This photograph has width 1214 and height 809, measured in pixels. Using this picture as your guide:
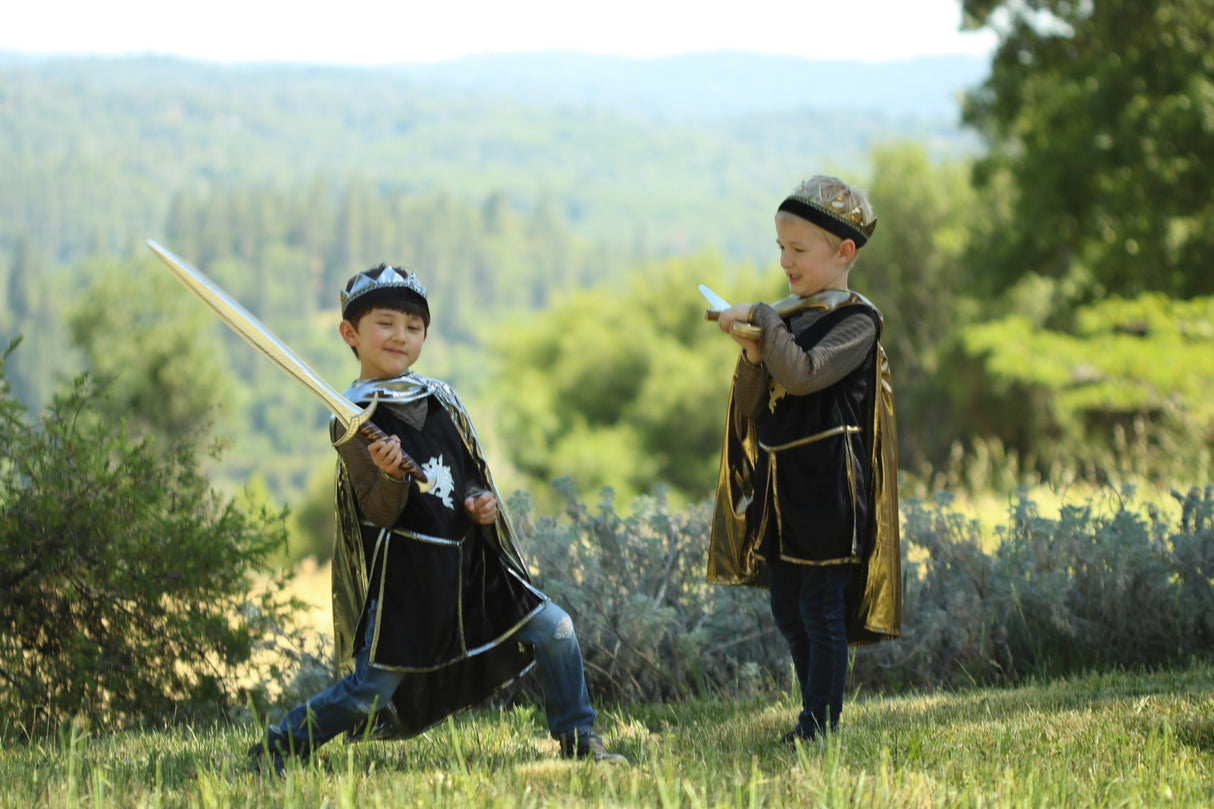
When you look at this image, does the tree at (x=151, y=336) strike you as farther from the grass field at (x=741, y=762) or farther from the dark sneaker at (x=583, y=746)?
the dark sneaker at (x=583, y=746)

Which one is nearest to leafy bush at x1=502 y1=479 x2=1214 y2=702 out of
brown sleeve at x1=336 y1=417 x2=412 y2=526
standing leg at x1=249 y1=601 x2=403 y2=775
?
standing leg at x1=249 y1=601 x2=403 y2=775

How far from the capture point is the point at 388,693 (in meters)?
3.65

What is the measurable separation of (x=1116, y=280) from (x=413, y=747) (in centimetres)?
1716

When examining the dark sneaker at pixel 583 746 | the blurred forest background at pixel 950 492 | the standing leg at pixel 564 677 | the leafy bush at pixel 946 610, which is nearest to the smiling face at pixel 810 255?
the blurred forest background at pixel 950 492

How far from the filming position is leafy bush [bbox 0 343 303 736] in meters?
5.00

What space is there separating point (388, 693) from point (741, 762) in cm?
104

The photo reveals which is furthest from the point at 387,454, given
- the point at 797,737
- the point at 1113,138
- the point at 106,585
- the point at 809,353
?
the point at 1113,138

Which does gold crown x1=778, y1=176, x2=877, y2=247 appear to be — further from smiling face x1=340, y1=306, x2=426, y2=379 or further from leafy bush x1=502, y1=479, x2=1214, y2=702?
leafy bush x1=502, y1=479, x2=1214, y2=702

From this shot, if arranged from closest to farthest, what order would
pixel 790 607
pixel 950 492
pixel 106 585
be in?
pixel 790 607, pixel 106 585, pixel 950 492

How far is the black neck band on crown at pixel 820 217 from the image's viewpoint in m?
3.84

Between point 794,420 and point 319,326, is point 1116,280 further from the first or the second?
point 319,326

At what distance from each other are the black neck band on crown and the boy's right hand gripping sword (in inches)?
54.1

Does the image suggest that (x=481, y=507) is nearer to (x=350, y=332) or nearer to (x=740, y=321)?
(x=350, y=332)

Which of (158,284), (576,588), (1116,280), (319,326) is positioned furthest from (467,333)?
(576,588)
